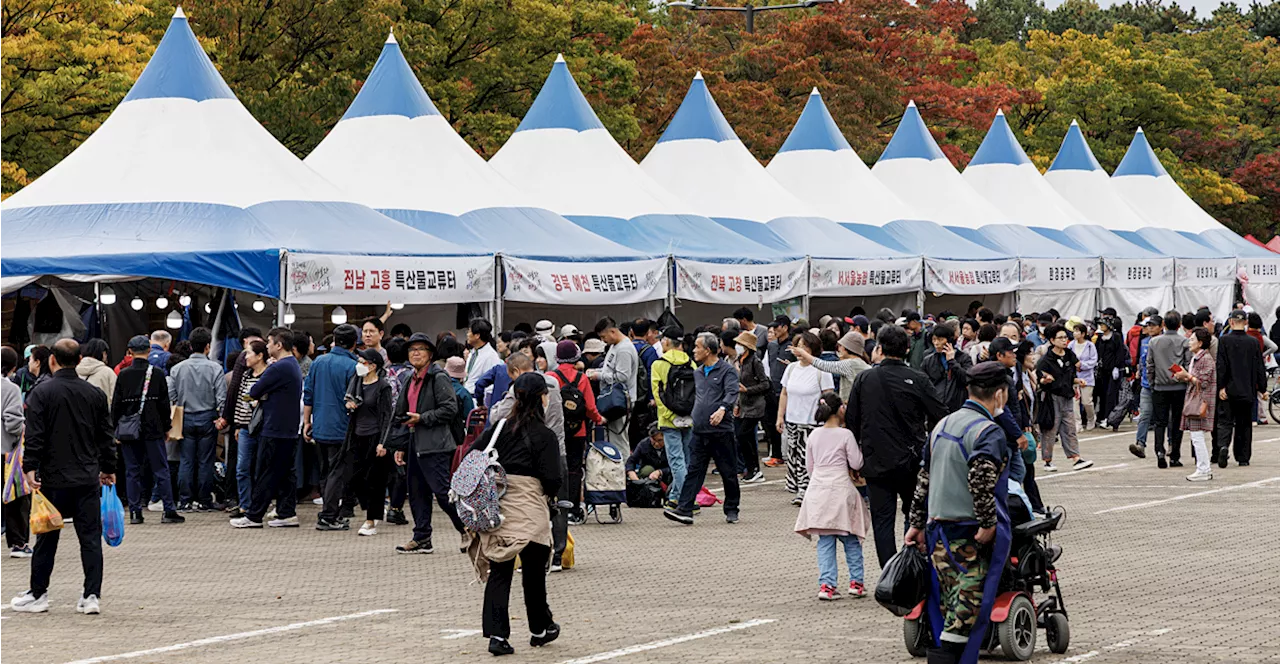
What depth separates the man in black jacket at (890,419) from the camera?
9.87 meters

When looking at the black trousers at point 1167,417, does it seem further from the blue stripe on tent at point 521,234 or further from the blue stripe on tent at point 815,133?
the blue stripe on tent at point 815,133

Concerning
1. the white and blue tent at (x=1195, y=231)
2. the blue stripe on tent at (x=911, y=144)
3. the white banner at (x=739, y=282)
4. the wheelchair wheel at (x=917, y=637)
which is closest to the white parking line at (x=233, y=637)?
the wheelchair wheel at (x=917, y=637)

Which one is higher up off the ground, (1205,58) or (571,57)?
(1205,58)

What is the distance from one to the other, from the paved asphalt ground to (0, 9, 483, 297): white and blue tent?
133 inches

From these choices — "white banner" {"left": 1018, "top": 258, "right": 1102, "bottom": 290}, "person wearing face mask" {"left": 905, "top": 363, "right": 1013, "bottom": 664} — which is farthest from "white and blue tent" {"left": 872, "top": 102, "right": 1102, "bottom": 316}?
"person wearing face mask" {"left": 905, "top": 363, "right": 1013, "bottom": 664}

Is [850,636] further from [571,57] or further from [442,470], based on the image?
[571,57]

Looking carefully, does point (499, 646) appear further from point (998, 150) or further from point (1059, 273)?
point (998, 150)

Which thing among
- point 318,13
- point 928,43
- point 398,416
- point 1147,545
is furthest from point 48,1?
point 928,43

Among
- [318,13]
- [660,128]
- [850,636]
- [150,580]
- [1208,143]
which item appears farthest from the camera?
[1208,143]

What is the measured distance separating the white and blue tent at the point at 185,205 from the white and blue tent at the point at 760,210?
7.68 metres

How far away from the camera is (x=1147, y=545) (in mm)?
12539

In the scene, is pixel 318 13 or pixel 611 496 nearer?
pixel 611 496

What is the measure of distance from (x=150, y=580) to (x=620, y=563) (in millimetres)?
3300

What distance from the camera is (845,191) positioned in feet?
101
